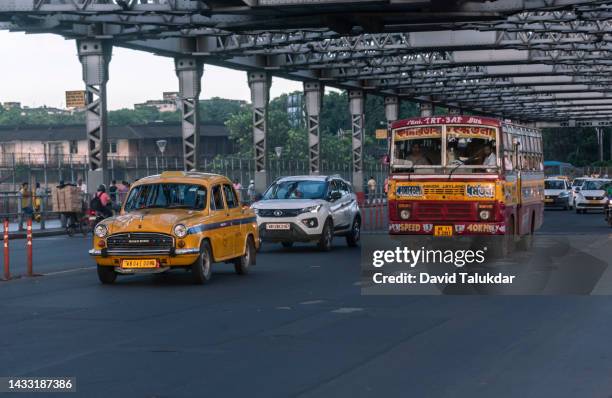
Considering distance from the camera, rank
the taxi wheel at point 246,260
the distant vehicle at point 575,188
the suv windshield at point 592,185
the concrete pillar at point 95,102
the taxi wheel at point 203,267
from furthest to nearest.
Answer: the distant vehicle at point 575,188 → the suv windshield at point 592,185 → the concrete pillar at point 95,102 → the taxi wheel at point 246,260 → the taxi wheel at point 203,267

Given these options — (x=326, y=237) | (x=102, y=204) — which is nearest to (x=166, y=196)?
(x=326, y=237)

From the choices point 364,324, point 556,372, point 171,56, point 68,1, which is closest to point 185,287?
point 364,324

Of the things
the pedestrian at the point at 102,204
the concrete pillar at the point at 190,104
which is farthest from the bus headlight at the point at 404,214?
the concrete pillar at the point at 190,104

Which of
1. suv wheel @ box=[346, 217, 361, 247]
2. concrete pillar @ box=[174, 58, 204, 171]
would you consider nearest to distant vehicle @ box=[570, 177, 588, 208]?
concrete pillar @ box=[174, 58, 204, 171]

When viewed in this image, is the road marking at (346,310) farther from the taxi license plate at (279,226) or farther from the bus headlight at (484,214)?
the taxi license plate at (279,226)

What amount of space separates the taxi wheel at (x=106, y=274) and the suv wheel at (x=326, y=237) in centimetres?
899

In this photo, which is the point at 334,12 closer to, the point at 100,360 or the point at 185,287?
the point at 185,287

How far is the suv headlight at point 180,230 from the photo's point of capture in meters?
19.2

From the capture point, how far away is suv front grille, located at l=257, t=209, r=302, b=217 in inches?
1107

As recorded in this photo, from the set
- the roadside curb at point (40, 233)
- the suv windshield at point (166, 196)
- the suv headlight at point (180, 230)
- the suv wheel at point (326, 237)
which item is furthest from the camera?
the roadside curb at point (40, 233)

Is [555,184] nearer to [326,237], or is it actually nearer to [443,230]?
[326,237]

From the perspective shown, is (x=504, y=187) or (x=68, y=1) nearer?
(x=504, y=187)

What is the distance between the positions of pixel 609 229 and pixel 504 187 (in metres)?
17.9

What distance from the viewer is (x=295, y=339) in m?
13.0
